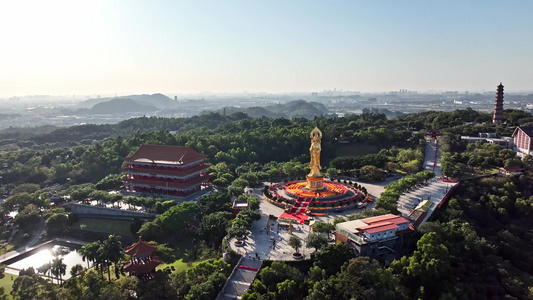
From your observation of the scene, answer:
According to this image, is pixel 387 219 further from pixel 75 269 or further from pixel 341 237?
pixel 75 269

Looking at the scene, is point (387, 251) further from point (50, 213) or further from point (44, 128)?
point (44, 128)

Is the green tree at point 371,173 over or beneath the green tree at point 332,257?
over

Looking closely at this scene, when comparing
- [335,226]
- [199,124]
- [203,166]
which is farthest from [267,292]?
[199,124]

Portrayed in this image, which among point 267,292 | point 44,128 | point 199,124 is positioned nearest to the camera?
point 267,292

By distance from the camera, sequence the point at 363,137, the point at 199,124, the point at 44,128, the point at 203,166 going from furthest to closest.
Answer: the point at 44,128 < the point at 199,124 < the point at 363,137 < the point at 203,166

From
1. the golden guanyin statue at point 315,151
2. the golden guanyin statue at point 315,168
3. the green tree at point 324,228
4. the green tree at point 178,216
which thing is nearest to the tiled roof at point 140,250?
the green tree at point 178,216

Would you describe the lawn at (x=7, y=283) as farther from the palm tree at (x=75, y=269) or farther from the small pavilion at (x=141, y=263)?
the small pavilion at (x=141, y=263)

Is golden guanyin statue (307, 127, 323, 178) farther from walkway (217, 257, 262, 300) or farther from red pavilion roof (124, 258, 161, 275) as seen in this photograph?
red pavilion roof (124, 258, 161, 275)
